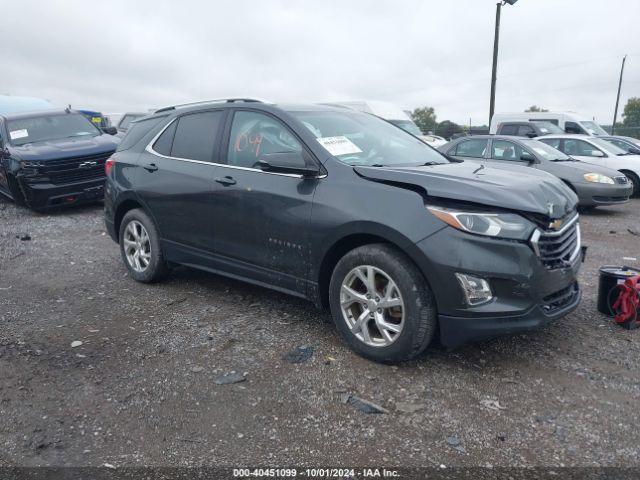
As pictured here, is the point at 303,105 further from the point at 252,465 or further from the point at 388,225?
the point at 252,465

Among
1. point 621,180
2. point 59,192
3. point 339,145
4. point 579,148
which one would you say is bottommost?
point 59,192

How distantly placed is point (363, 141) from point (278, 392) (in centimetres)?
206

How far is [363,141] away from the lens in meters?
4.31

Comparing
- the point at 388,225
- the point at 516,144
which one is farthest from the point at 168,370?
the point at 516,144

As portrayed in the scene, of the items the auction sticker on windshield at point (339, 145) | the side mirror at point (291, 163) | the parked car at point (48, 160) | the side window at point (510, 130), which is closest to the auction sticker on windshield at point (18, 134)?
the parked car at point (48, 160)

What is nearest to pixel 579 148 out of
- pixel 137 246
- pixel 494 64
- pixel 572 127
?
pixel 572 127

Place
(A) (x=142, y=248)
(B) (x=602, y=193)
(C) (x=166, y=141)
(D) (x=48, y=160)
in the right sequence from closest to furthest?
(C) (x=166, y=141) → (A) (x=142, y=248) → (D) (x=48, y=160) → (B) (x=602, y=193)

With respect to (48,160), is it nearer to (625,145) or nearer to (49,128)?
(49,128)

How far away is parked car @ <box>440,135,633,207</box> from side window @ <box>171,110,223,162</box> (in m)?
5.82

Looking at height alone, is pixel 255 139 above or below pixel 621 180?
above

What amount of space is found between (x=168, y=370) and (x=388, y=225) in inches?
68.4

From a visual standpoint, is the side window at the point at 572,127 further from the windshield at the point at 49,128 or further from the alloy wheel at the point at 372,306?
Result: the alloy wheel at the point at 372,306

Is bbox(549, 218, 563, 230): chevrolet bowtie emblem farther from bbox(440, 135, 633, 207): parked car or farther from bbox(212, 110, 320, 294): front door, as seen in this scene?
bbox(440, 135, 633, 207): parked car

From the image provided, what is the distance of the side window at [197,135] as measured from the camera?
15.5 ft
